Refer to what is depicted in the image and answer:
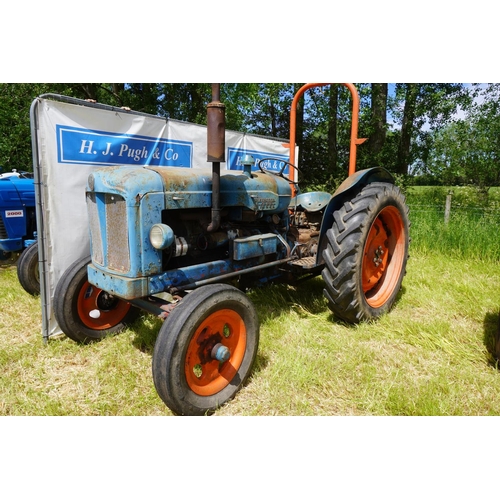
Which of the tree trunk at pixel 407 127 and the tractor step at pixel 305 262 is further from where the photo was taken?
the tree trunk at pixel 407 127

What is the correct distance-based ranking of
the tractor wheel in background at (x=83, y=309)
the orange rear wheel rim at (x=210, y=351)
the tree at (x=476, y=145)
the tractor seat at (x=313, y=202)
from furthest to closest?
the tree at (x=476, y=145) < the tractor seat at (x=313, y=202) < the tractor wheel in background at (x=83, y=309) < the orange rear wheel rim at (x=210, y=351)

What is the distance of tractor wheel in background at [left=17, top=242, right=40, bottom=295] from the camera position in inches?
159

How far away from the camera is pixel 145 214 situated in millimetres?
2311

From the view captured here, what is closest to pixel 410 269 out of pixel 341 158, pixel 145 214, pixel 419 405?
pixel 419 405

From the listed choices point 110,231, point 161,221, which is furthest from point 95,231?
point 161,221

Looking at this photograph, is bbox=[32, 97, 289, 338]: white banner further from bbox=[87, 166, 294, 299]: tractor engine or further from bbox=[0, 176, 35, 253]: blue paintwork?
bbox=[0, 176, 35, 253]: blue paintwork

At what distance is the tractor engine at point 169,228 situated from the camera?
2322 mm

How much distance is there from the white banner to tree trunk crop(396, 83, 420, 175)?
8.78 metres

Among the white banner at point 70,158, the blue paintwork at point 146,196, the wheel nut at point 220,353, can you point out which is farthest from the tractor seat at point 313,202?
the wheel nut at point 220,353

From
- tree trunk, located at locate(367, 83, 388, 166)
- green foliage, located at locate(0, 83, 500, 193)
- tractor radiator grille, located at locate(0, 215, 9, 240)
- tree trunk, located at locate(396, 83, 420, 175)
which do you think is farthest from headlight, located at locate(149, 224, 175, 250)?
tree trunk, located at locate(396, 83, 420, 175)

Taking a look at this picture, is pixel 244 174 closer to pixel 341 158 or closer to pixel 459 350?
pixel 459 350

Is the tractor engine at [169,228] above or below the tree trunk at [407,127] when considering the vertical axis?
below

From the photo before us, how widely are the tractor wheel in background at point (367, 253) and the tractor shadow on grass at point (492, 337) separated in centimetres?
80

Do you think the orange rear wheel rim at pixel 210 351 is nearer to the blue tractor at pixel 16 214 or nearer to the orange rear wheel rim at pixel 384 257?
the orange rear wheel rim at pixel 384 257
